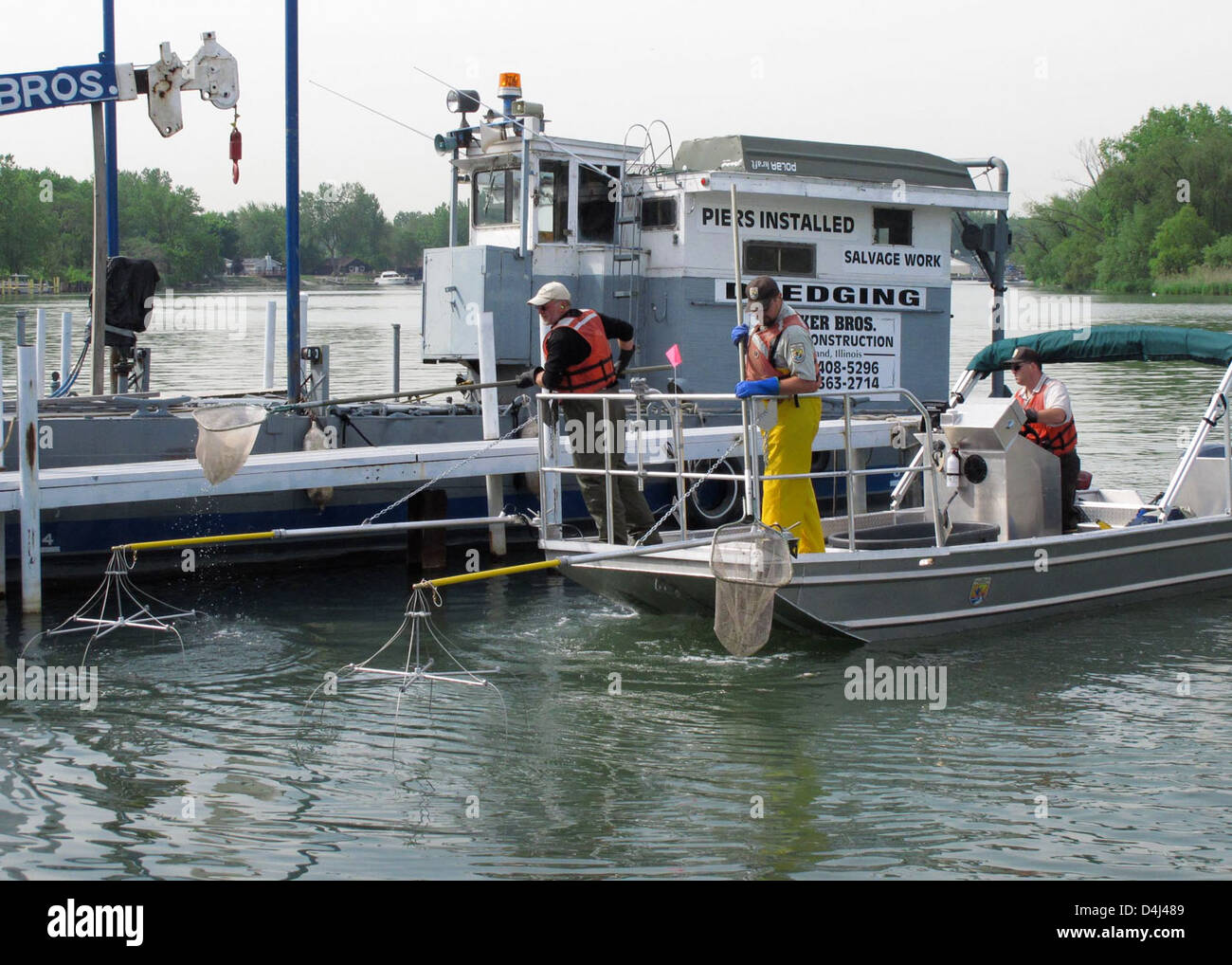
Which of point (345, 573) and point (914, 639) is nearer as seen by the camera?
point (914, 639)

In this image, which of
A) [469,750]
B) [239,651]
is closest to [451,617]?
[239,651]

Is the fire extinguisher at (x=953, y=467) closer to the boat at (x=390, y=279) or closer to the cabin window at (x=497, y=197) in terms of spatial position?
the cabin window at (x=497, y=197)

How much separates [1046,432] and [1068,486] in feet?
1.53

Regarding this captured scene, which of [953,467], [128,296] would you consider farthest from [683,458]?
[128,296]

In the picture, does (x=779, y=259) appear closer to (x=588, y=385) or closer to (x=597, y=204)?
(x=597, y=204)

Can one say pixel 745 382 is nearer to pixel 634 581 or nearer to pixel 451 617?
pixel 634 581

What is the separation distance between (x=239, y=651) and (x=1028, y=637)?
18.2ft

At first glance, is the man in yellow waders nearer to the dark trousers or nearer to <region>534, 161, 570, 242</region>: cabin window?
the dark trousers

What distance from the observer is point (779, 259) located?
14.7 meters

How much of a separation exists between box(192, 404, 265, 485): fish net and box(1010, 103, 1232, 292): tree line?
68.1 metres

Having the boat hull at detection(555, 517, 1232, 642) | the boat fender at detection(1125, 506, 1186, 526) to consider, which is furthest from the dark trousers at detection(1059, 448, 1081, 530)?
the boat fender at detection(1125, 506, 1186, 526)

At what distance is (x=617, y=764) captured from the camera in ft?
23.3

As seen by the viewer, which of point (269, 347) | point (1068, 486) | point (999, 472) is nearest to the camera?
point (999, 472)

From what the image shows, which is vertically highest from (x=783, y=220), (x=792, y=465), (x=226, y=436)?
(x=783, y=220)
